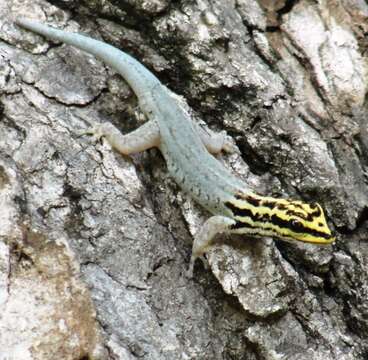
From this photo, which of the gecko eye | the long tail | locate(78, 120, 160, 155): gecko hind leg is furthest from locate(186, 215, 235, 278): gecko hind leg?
the long tail

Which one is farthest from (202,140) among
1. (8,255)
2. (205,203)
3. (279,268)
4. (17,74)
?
(8,255)

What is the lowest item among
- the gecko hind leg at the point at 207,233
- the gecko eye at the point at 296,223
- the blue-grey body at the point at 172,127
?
the gecko eye at the point at 296,223

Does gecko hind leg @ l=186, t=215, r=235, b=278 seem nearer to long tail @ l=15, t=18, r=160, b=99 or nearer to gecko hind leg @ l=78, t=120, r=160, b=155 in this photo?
gecko hind leg @ l=78, t=120, r=160, b=155

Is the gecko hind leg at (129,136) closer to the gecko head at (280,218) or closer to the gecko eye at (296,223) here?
the gecko head at (280,218)

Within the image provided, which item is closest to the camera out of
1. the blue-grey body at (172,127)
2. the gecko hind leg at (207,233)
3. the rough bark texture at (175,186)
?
the rough bark texture at (175,186)

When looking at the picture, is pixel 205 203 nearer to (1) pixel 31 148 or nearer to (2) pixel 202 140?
(2) pixel 202 140

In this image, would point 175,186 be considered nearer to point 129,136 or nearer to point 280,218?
point 129,136

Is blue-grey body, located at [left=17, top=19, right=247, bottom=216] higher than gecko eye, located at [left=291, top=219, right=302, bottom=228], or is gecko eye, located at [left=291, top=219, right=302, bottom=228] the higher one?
blue-grey body, located at [left=17, top=19, right=247, bottom=216]

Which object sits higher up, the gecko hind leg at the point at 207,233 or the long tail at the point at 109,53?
the long tail at the point at 109,53

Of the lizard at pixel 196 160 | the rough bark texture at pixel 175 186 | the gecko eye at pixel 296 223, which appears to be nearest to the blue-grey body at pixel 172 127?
the lizard at pixel 196 160
